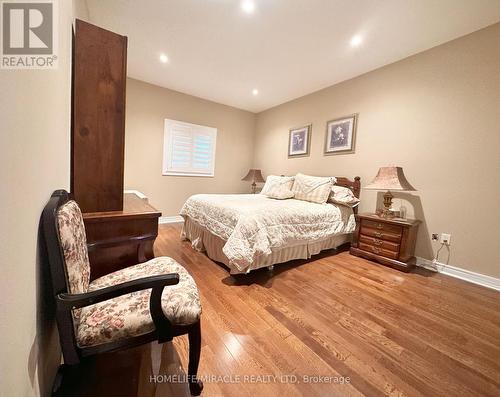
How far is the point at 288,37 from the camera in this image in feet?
7.87

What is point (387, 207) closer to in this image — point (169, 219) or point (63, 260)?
point (63, 260)

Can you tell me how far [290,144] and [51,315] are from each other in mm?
4151

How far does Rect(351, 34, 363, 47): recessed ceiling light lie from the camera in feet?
7.74

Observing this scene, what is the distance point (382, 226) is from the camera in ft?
8.64

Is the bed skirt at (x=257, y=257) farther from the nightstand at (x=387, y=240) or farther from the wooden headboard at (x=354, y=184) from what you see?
the wooden headboard at (x=354, y=184)

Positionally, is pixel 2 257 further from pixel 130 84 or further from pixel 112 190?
pixel 130 84

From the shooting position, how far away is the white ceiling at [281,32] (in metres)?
1.98

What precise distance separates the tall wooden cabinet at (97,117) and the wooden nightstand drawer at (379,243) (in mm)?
2835

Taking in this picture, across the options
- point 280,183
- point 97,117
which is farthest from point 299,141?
point 97,117

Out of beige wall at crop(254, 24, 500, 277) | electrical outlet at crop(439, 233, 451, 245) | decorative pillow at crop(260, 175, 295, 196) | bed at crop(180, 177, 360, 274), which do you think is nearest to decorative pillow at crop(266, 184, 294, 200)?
decorative pillow at crop(260, 175, 295, 196)

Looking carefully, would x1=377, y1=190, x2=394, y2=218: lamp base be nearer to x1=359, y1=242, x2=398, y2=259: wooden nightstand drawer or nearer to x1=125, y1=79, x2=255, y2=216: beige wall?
x1=359, y1=242, x2=398, y2=259: wooden nightstand drawer

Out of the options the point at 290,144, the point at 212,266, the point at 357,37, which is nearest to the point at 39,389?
the point at 212,266

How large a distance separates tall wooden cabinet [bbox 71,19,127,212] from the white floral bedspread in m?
1.02

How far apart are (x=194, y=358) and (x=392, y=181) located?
272 centimetres
